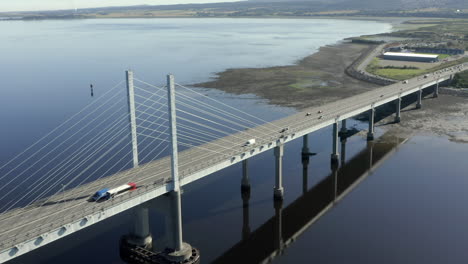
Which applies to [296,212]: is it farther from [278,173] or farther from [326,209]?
[278,173]

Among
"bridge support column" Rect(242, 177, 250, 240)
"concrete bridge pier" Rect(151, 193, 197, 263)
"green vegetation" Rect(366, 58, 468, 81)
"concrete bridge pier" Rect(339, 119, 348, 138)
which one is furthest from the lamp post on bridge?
"green vegetation" Rect(366, 58, 468, 81)

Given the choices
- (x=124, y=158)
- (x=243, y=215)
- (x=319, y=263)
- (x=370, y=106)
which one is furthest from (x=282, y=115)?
(x=319, y=263)

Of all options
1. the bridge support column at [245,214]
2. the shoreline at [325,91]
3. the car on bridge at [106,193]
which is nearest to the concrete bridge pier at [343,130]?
the shoreline at [325,91]

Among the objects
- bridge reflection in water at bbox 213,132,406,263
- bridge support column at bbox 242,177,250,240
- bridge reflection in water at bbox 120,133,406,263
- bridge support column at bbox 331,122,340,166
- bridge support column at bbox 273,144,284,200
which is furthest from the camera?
bridge support column at bbox 331,122,340,166

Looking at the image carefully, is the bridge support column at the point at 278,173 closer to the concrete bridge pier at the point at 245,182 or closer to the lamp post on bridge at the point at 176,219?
the concrete bridge pier at the point at 245,182

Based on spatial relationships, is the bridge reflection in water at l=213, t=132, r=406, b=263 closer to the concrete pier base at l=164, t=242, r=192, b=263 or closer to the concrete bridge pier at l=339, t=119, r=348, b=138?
the concrete pier base at l=164, t=242, r=192, b=263
